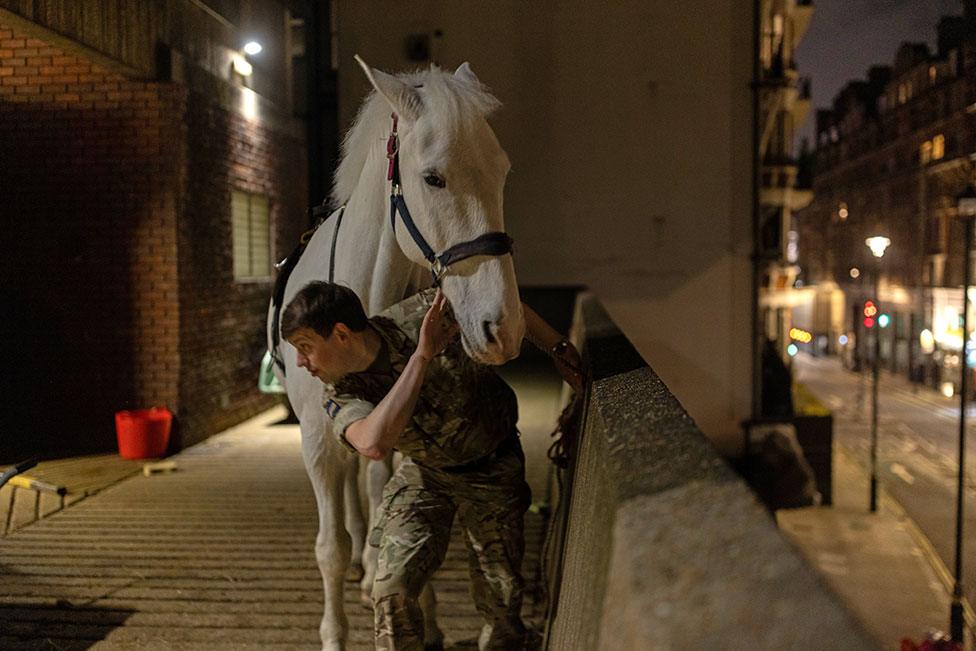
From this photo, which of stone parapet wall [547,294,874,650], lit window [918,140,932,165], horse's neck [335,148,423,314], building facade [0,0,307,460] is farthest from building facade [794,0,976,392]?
stone parapet wall [547,294,874,650]

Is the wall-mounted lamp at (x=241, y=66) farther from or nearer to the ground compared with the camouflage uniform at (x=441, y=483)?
farther from the ground

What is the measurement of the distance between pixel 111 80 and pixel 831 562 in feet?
45.3

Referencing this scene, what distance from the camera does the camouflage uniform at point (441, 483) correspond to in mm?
2793

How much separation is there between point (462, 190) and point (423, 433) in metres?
0.85

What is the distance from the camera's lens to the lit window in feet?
141

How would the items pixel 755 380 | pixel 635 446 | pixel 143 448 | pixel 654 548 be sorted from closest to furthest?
pixel 654 548 < pixel 635 446 < pixel 143 448 < pixel 755 380

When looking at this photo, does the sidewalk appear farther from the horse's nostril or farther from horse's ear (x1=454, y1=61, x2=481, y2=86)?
the horse's nostril

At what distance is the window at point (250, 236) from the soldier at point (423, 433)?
312 inches

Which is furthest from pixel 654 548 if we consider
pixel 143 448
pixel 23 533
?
pixel 143 448

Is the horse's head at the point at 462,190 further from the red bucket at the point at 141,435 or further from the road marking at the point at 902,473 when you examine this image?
the road marking at the point at 902,473

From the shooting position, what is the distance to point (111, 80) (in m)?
8.51

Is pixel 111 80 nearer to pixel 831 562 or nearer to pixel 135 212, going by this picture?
pixel 135 212

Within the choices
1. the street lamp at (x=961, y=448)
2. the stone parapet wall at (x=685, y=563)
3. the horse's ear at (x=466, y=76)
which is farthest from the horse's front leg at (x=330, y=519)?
the street lamp at (x=961, y=448)

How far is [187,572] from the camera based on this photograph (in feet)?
Result: 16.3
